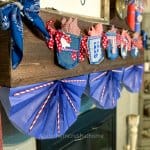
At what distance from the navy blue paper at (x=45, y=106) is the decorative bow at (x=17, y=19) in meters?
0.12

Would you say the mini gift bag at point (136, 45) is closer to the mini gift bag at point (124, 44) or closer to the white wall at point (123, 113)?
the mini gift bag at point (124, 44)

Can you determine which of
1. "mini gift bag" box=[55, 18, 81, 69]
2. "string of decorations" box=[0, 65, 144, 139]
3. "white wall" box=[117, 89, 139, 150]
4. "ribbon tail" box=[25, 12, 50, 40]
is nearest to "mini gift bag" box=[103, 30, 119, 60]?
"string of decorations" box=[0, 65, 144, 139]

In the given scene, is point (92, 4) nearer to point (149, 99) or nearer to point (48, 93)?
point (48, 93)

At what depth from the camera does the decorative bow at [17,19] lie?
0.70m

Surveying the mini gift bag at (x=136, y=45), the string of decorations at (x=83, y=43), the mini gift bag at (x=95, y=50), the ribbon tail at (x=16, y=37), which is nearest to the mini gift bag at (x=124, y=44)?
the string of decorations at (x=83, y=43)

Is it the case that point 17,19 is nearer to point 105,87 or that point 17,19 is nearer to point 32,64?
point 32,64

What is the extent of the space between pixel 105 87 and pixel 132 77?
44 centimetres

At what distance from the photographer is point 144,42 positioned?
6.54 feet

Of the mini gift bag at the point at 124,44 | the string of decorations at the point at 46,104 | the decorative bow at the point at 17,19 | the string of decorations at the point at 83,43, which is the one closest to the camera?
the decorative bow at the point at 17,19

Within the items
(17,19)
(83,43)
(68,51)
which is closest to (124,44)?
(83,43)

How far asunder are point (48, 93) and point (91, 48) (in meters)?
0.32

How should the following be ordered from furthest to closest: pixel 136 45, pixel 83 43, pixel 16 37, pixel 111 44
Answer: pixel 136 45 < pixel 111 44 < pixel 83 43 < pixel 16 37

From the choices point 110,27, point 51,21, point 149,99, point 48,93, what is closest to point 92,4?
point 110,27

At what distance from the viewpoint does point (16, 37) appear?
2.35 ft
